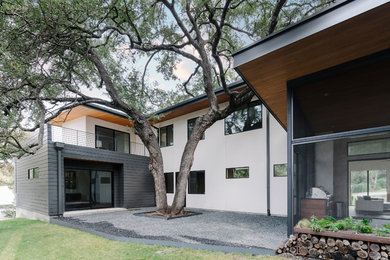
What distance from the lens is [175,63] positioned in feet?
35.1

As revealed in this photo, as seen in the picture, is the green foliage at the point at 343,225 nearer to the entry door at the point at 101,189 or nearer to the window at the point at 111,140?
the entry door at the point at 101,189

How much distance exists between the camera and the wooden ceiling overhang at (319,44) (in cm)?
272

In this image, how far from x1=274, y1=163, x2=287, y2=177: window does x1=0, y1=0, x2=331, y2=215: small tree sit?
7.82 feet

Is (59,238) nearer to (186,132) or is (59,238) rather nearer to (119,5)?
(119,5)

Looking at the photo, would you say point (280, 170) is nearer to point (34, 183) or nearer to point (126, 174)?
point (126, 174)

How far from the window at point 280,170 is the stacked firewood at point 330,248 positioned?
4.30 meters

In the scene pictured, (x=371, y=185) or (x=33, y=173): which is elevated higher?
(x=371, y=185)

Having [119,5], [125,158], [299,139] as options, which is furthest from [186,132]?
[299,139]

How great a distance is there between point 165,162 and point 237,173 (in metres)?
4.44

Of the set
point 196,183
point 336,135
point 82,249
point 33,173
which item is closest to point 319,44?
point 336,135

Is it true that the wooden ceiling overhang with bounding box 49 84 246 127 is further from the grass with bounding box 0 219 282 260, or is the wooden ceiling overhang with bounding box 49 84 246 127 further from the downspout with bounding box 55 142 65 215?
the grass with bounding box 0 219 282 260

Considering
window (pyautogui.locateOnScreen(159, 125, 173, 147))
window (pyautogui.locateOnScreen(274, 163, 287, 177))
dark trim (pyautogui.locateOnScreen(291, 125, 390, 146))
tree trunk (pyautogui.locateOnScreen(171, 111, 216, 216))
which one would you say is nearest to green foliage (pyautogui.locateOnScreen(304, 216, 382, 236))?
dark trim (pyautogui.locateOnScreen(291, 125, 390, 146))

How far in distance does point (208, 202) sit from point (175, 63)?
20.0ft

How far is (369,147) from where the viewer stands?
4832mm
